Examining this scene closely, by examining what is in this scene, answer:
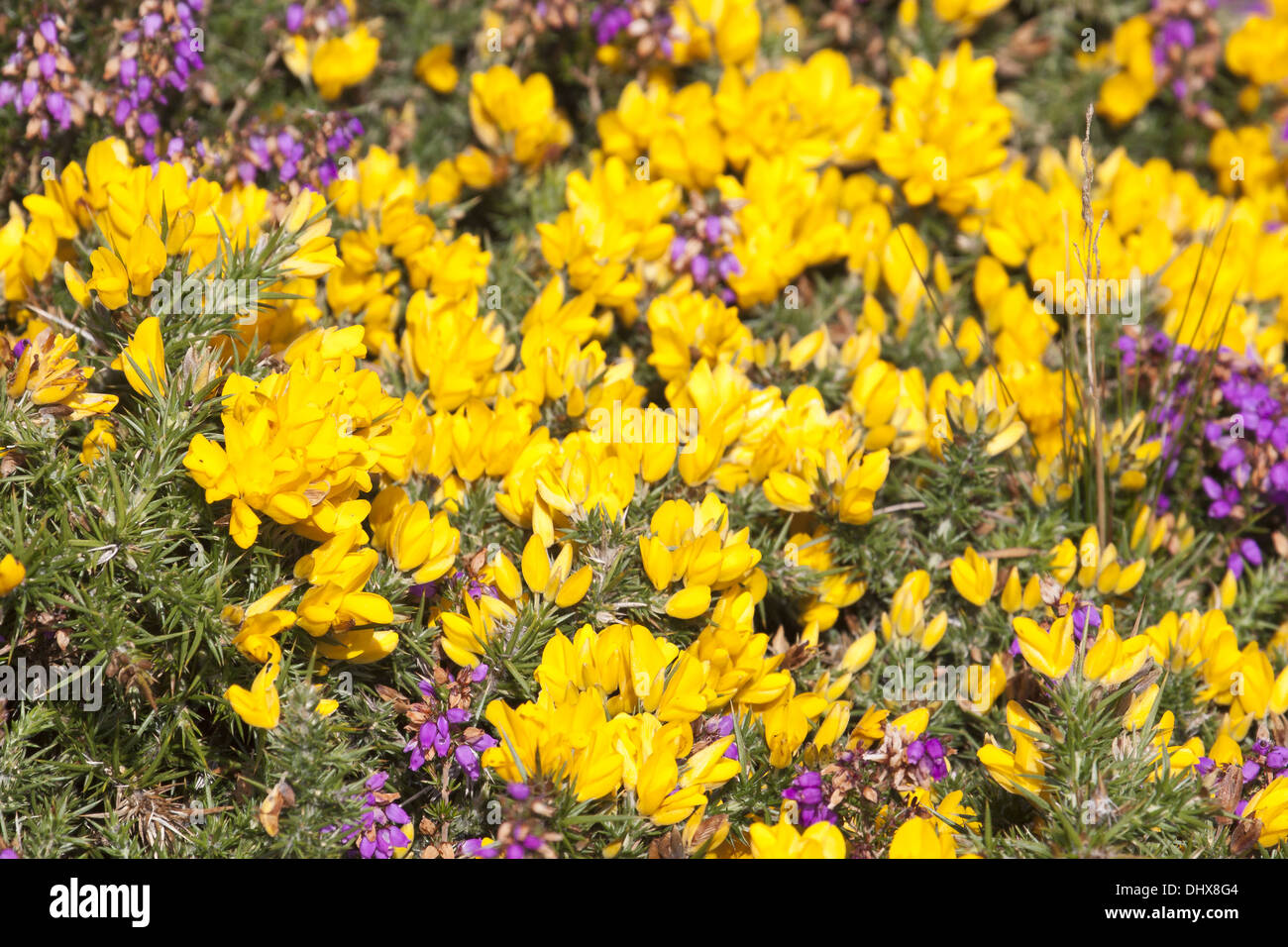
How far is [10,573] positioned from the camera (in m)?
1.77

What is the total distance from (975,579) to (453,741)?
110 cm

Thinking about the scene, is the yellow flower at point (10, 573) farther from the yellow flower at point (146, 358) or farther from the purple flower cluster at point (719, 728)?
the purple flower cluster at point (719, 728)

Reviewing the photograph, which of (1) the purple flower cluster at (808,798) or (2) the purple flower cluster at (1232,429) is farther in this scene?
(2) the purple flower cluster at (1232,429)

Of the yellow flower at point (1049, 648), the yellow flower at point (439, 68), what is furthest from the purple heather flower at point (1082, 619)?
the yellow flower at point (439, 68)

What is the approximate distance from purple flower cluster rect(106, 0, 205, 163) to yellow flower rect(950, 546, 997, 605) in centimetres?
197

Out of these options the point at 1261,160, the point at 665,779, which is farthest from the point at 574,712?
the point at 1261,160

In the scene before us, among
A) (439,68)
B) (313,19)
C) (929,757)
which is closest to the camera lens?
(929,757)

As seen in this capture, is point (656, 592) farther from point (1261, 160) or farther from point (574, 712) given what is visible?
point (1261, 160)

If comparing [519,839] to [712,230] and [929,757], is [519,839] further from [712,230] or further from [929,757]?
[712,230]

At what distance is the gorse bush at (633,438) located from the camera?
1.93 metres

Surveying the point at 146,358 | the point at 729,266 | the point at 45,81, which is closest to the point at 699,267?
the point at 729,266

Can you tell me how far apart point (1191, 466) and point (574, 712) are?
5.60 ft

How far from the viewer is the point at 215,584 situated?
6.24 feet

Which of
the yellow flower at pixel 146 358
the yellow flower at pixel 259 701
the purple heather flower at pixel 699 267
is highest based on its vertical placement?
the purple heather flower at pixel 699 267
